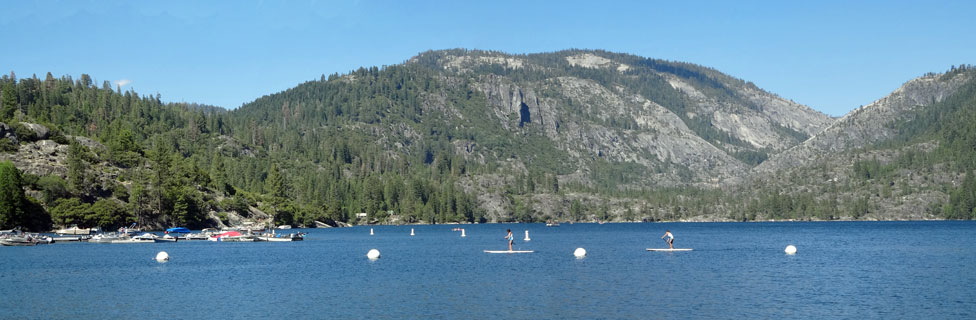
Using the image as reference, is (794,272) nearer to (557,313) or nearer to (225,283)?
(557,313)

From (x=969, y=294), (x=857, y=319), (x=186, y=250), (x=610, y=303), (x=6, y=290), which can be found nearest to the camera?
(x=857, y=319)

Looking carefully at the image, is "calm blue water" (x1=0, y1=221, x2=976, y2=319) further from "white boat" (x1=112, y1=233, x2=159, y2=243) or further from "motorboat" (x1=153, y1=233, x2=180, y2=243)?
"motorboat" (x1=153, y1=233, x2=180, y2=243)

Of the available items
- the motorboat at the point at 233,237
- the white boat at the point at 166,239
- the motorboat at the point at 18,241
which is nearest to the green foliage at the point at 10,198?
the motorboat at the point at 18,241

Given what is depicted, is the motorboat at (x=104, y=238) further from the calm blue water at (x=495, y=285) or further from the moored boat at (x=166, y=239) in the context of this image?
the calm blue water at (x=495, y=285)

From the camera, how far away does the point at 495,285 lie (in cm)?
8631

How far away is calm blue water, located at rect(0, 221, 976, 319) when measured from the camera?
6775 cm

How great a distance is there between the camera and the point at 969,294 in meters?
75.7

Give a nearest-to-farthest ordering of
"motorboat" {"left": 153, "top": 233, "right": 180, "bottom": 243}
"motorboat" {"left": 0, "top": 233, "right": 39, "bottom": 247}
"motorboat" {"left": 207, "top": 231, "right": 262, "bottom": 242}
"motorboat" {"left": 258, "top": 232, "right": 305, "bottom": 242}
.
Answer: "motorboat" {"left": 0, "top": 233, "right": 39, "bottom": 247}
"motorboat" {"left": 153, "top": 233, "right": 180, "bottom": 243}
"motorboat" {"left": 207, "top": 231, "right": 262, "bottom": 242}
"motorboat" {"left": 258, "top": 232, "right": 305, "bottom": 242}

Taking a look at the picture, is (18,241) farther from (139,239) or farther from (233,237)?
(233,237)

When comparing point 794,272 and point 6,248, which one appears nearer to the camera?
point 794,272

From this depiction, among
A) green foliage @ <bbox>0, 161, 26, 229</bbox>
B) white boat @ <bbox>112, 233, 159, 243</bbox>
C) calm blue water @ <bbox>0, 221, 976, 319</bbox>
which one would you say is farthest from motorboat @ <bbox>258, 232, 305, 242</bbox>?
calm blue water @ <bbox>0, 221, 976, 319</bbox>

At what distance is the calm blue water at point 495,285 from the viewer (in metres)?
67.8

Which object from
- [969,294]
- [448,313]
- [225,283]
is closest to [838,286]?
[969,294]

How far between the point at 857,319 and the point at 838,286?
22431 millimetres
